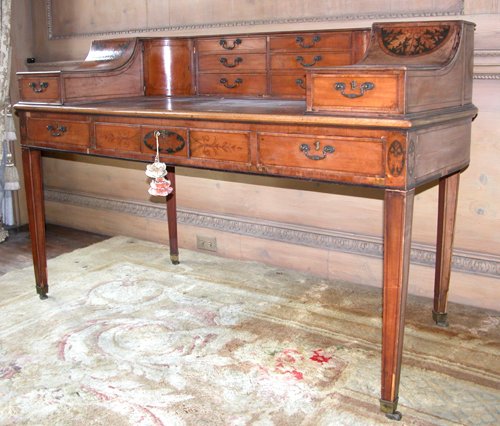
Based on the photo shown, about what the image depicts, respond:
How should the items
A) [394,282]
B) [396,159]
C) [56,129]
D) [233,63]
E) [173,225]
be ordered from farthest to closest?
[173,225] < [233,63] < [56,129] < [394,282] < [396,159]

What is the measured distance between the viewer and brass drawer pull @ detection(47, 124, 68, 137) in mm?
2717

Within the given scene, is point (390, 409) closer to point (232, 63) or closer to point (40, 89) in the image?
point (232, 63)

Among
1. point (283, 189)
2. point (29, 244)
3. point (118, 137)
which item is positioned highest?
point (118, 137)

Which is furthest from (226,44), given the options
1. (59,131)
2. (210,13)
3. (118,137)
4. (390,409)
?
(390,409)

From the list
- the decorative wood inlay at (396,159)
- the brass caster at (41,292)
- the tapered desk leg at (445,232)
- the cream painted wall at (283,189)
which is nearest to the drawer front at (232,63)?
the cream painted wall at (283,189)

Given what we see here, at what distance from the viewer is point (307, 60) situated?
2717 mm

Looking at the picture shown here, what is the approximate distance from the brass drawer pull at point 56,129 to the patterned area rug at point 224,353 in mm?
807

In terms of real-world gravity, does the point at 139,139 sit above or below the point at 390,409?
above

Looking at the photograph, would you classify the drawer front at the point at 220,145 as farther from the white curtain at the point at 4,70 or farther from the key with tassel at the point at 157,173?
the white curtain at the point at 4,70

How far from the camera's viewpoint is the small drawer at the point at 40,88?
2.69 meters

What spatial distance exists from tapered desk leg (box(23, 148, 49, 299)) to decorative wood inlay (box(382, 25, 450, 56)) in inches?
65.5

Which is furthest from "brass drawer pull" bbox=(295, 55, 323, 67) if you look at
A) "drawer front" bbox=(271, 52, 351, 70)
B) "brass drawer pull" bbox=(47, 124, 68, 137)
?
"brass drawer pull" bbox=(47, 124, 68, 137)

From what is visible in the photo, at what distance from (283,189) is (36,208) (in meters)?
1.26

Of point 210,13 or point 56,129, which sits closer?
point 56,129
